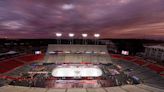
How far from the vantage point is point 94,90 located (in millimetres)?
20734

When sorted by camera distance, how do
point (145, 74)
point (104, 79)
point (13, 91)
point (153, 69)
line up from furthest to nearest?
1. point (153, 69)
2. point (145, 74)
3. point (104, 79)
4. point (13, 91)

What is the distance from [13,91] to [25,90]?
4.95 feet

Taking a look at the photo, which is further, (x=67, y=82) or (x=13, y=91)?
→ (x=67, y=82)

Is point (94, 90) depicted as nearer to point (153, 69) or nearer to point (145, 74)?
point (145, 74)

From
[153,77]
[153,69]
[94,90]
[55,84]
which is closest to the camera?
[94,90]

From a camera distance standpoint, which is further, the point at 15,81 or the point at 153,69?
the point at 153,69

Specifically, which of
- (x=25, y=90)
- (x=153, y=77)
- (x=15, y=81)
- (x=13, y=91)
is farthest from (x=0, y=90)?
(x=153, y=77)

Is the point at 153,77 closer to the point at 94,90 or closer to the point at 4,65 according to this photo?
the point at 94,90

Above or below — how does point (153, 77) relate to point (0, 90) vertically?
below

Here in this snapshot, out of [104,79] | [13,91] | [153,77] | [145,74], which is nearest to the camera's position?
[13,91]

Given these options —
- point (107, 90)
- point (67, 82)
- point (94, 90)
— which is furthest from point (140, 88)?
point (67, 82)

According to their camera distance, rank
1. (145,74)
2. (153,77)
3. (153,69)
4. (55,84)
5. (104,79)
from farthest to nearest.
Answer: (153,69) < (145,74) < (153,77) < (104,79) < (55,84)

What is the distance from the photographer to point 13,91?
19.2 m

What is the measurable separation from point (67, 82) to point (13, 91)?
11.1 m
